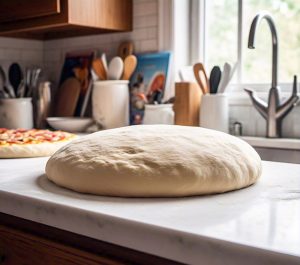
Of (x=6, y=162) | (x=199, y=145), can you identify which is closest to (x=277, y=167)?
(x=199, y=145)

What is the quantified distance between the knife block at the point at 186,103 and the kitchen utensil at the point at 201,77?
0.07 ft

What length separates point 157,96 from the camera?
194 centimetres

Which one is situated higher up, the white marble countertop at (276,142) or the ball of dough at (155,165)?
the ball of dough at (155,165)

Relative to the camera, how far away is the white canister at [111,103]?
6.72 ft

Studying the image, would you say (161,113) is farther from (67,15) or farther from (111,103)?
(67,15)

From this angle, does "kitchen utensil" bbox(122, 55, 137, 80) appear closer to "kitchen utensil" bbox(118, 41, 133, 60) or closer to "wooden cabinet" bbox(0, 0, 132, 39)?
"kitchen utensil" bbox(118, 41, 133, 60)

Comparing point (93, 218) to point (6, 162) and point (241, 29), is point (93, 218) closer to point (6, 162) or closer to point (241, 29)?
point (6, 162)

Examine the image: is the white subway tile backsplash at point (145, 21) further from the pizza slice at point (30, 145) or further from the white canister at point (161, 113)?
the pizza slice at point (30, 145)

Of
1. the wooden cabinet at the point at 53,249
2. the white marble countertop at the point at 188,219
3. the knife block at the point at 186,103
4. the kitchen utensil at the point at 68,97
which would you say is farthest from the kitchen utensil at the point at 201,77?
the wooden cabinet at the point at 53,249

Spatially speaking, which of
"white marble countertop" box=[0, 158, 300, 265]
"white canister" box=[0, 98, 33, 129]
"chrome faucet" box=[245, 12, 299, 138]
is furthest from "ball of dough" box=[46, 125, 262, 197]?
"white canister" box=[0, 98, 33, 129]

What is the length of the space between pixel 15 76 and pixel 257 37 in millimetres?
1200

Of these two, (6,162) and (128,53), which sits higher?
(128,53)

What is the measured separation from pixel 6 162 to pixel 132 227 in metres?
0.73

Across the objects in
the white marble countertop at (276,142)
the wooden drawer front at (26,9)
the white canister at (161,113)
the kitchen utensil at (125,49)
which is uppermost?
the wooden drawer front at (26,9)
